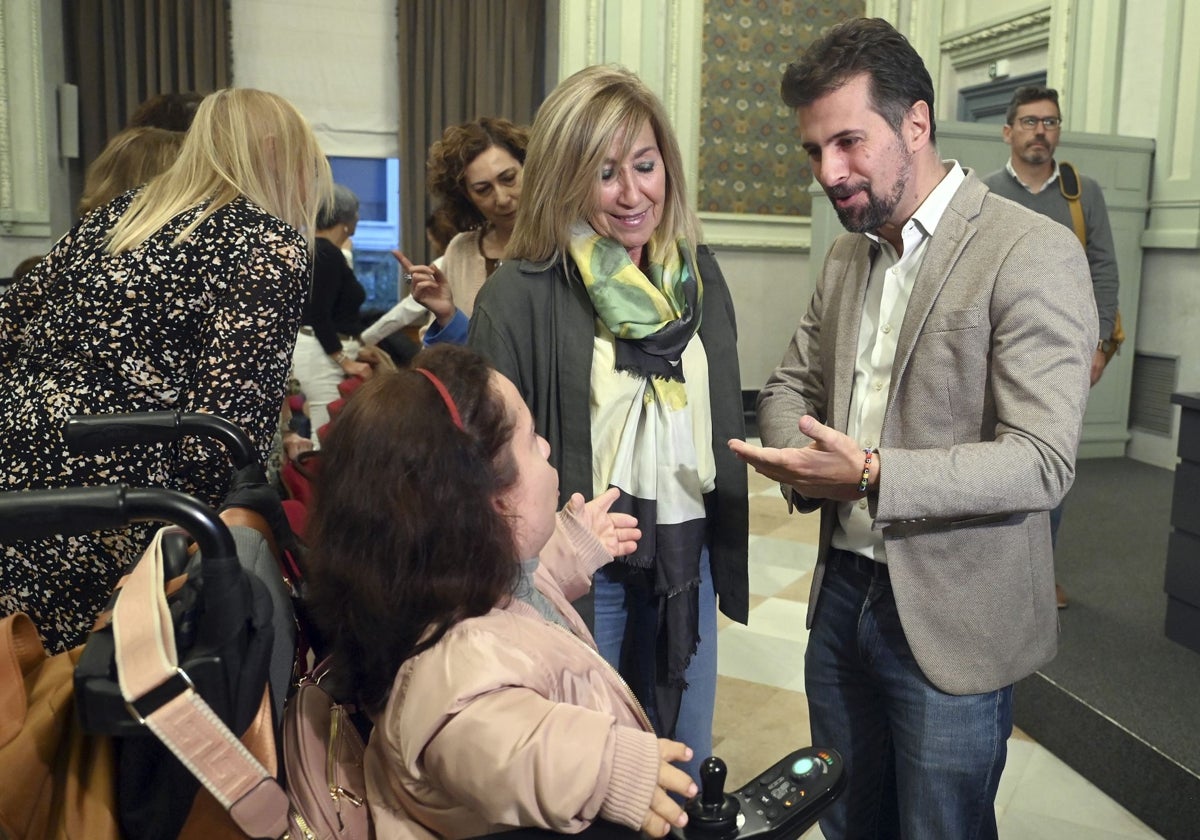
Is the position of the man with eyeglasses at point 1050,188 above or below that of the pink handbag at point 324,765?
above

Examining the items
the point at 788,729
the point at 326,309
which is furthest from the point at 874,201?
the point at 326,309

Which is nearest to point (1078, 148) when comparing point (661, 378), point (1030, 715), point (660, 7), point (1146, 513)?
point (1146, 513)

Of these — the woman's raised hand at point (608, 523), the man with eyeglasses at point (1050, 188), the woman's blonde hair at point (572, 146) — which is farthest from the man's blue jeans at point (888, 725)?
the man with eyeglasses at point (1050, 188)

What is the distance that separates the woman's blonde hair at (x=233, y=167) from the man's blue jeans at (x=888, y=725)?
107 cm

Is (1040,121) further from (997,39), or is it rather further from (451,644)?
(451,644)

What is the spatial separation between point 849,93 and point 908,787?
3.25 ft

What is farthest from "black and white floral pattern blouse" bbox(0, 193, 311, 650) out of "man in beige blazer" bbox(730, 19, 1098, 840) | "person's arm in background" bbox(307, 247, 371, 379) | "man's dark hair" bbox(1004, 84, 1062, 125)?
"man's dark hair" bbox(1004, 84, 1062, 125)

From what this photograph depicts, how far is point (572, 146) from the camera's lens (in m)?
1.63

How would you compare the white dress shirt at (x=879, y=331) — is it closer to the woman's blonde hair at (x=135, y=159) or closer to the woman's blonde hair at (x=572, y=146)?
the woman's blonde hair at (x=572, y=146)

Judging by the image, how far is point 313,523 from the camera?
1057 mm

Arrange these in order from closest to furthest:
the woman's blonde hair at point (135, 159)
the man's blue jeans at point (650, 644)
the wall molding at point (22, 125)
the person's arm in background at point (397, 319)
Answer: the man's blue jeans at point (650, 644) < the woman's blonde hair at point (135, 159) < the person's arm in background at point (397, 319) < the wall molding at point (22, 125)

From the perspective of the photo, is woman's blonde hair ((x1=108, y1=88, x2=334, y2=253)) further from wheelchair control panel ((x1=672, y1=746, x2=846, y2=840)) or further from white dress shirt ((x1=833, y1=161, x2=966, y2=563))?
wheelchair control panel ((x1=672, y1=746, x2=846, y2=840))

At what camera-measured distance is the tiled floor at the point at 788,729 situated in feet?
8.00

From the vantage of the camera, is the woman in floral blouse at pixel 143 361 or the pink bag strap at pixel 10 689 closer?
the pink bag strap at pixel 10 689
